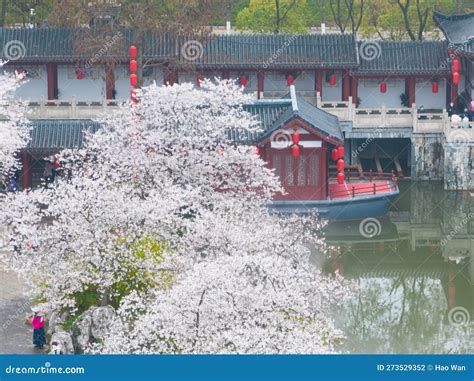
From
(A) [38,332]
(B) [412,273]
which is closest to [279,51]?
A: (B) [412,273]

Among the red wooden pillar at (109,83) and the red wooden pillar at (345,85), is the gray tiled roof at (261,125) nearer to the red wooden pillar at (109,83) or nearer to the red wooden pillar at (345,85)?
the red wooden pillar at (109,83)

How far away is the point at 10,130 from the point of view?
44.2 meters

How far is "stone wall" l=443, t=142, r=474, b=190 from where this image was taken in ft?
160

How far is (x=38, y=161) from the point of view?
4803 cm

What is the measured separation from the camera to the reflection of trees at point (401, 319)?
32562mm

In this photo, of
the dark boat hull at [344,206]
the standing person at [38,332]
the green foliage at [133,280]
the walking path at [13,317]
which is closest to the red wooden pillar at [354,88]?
the dark boat hull at [344,206]

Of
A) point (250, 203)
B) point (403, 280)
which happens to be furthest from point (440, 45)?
point (250, 203)

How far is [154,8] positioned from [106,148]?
11.7 meters

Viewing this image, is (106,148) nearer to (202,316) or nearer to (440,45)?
(202,316)

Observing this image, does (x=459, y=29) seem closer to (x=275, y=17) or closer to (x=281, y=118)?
(x=275, y=17)

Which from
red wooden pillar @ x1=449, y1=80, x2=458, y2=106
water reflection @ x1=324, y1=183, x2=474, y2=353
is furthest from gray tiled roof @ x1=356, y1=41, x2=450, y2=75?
water reflection @ x1=324, y1=183, x2=474, y2=353

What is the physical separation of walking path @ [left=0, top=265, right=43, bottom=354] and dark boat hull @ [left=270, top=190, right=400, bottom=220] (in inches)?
481

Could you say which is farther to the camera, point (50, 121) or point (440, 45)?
point (440, 45)

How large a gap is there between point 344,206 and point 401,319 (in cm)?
1005
